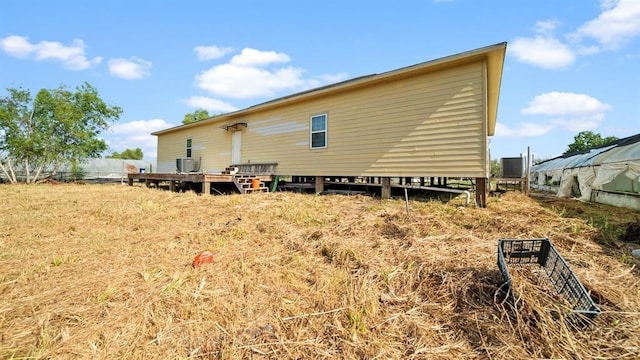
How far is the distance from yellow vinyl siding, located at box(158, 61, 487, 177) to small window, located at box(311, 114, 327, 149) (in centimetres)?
17

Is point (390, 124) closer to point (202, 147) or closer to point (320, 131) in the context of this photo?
point (320, 131)

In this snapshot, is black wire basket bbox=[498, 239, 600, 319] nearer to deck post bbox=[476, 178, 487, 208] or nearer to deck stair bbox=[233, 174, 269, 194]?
deck post bbox=[476, 178, 487, 208]

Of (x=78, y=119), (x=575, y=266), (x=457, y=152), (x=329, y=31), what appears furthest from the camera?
(x=78, y=119)

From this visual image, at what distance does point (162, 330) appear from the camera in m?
1.88

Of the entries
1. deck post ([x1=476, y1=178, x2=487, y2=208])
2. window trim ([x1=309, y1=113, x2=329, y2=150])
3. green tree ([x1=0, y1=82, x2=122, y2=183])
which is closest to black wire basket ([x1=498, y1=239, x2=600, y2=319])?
deck post ([x1=476, y1=178, x2=487, y2=208])

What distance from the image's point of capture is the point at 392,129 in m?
7.55

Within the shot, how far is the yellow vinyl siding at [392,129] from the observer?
6.39 meters

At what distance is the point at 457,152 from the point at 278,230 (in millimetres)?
4881

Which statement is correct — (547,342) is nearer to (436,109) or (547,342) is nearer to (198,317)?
(198,317)

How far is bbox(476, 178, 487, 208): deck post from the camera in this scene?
20.7ft

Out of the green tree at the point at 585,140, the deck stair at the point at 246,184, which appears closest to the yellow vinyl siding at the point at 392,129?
the deck stair at the point at 246,184

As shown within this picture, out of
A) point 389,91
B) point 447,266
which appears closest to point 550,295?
point 447,266

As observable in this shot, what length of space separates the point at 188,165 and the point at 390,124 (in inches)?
429

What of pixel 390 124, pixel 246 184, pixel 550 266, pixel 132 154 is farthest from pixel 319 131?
pixel 132 154
